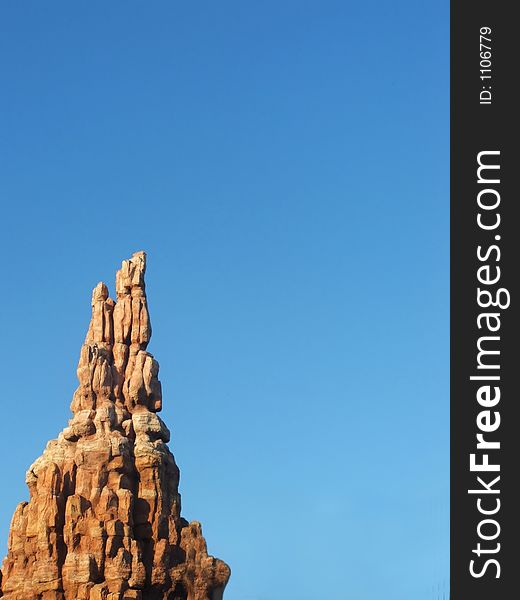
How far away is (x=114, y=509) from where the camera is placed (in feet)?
280

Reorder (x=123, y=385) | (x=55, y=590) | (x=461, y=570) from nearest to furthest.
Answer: (x=461, y=570)
(x=55, y=590)
(x=123, y=385)

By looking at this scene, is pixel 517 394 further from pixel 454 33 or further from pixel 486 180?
pixel 454 33

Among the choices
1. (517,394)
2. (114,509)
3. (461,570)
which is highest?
(114,509)

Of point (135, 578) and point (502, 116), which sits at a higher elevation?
point (502, 116)

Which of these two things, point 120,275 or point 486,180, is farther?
point 120,275

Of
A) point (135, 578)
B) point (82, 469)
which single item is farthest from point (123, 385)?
point (135, 578)

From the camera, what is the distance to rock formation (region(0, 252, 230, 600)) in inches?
Answer: 3295

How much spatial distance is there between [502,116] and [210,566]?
37827mm

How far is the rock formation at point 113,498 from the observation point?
8369cm

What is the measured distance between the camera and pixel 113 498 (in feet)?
281

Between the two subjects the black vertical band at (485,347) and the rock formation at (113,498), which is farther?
the rock formation at (113,498)

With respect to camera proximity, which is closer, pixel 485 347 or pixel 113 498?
pixel 485 347

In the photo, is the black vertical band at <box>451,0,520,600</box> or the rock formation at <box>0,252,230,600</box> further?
the rock formation at <box>0,252,230,600</box>

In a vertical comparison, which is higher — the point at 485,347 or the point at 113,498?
the point at 113,498
